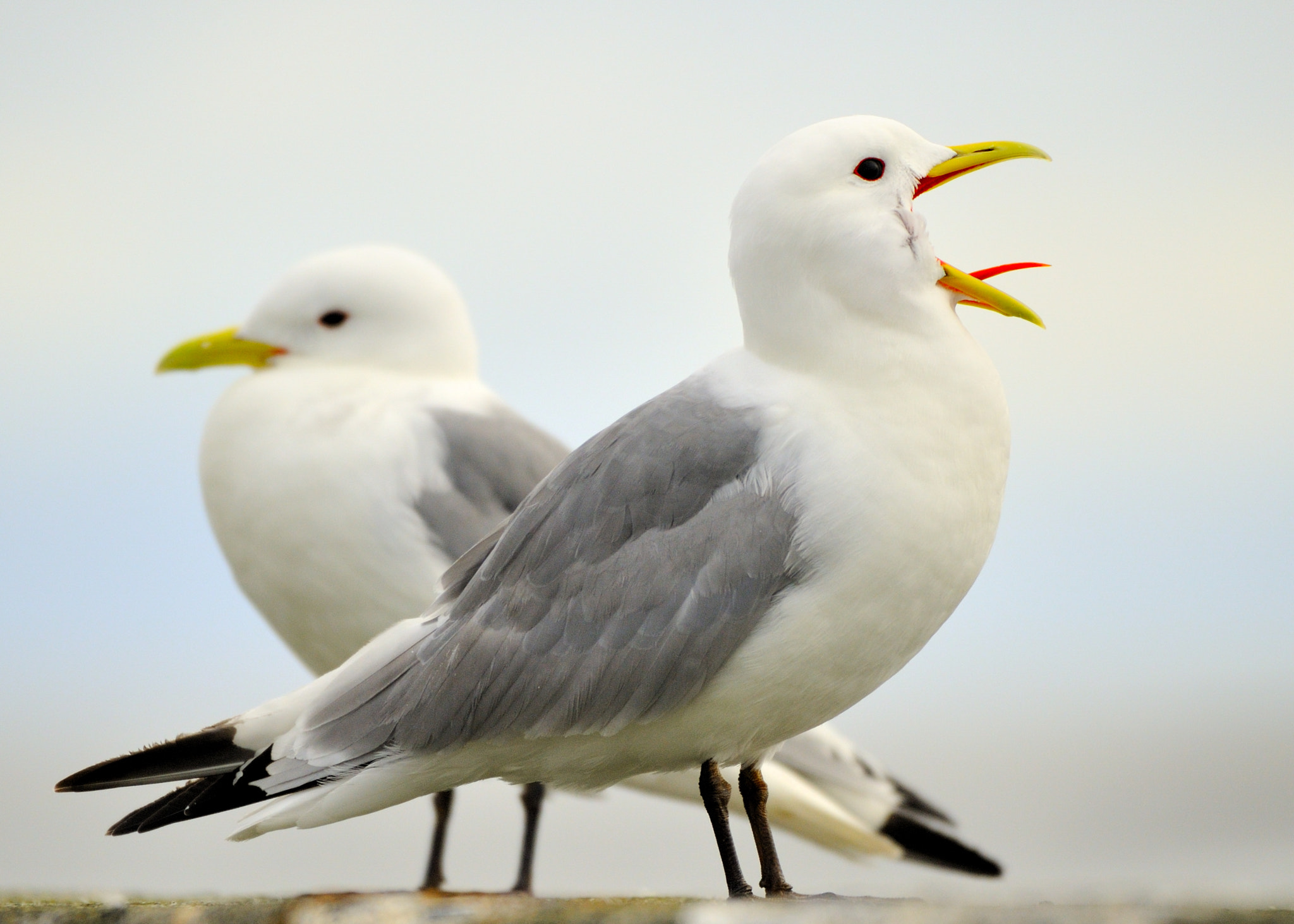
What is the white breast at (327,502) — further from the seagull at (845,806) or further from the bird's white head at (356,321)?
the seagull at (845,806)

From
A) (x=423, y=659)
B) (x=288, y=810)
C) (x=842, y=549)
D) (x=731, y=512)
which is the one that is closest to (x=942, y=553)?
(x=842, y=549)

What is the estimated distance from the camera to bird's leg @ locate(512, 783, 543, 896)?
12.6 ft

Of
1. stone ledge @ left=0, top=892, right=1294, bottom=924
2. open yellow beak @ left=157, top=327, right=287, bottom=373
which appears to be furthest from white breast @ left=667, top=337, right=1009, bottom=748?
open yellow beak @ left=157, top=327, right=287, bottom=373

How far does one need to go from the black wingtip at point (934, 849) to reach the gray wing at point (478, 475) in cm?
122

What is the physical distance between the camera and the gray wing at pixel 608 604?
222 centimetres

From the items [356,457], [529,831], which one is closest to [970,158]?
[356,457]

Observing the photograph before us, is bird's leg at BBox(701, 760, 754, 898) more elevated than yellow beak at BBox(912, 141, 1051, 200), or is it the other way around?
yellow beak at BBox(912, 141, 1051, 200)

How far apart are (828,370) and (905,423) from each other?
0.16m

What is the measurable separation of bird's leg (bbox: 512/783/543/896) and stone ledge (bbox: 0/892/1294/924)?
4.69 feet

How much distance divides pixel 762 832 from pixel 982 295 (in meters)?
0.98

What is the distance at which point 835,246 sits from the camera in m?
2.39

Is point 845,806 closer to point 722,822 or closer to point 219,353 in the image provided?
point 722,822

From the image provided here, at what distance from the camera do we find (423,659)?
2.38m

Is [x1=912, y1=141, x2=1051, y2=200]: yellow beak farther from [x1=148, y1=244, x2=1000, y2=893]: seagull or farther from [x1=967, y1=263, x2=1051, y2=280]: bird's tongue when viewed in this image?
[x1=148, y1=244, x2=1000, y2=893]: seagull
